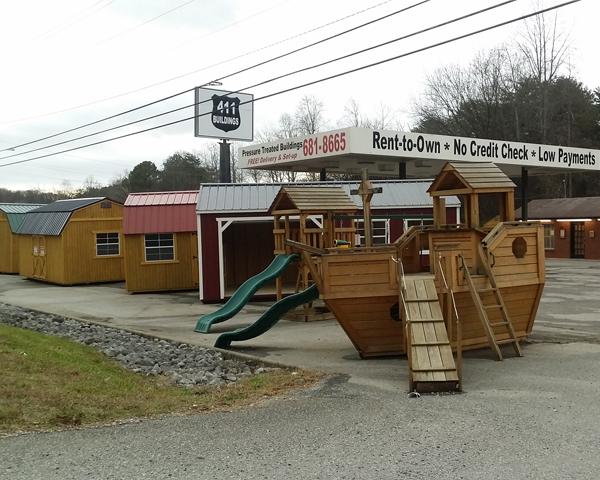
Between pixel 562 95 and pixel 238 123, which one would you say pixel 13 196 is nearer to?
pixel 238 123

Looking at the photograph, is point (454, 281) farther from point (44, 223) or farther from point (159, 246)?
point (44, 223)

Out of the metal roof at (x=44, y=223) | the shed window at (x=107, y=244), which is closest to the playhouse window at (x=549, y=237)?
the shed window at (x=107, y=244)

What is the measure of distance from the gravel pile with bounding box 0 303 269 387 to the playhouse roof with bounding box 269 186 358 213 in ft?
14.5

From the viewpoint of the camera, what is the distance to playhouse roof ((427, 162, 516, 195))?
35.8 feet

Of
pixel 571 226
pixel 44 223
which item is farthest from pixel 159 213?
pixel 571 226

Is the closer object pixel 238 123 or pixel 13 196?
pixel 238 123

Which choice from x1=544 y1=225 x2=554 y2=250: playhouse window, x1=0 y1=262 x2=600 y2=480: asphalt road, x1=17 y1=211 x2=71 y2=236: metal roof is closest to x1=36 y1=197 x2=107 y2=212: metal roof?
x1=17 y1=211 x2=71 y2=236: metal roof

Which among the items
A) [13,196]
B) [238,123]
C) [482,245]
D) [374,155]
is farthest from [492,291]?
[13,196]

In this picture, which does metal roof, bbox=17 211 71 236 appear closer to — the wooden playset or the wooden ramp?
the wooden playset

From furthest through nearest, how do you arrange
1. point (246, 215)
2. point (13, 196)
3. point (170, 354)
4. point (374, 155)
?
point (13, 196)
point (374, 155)
point (246, 215)
point (170, 354)

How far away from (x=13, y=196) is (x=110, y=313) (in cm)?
7274

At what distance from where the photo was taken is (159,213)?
24.6 metres

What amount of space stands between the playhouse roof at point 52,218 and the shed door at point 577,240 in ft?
90.3

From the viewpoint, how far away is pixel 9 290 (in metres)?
26.2
